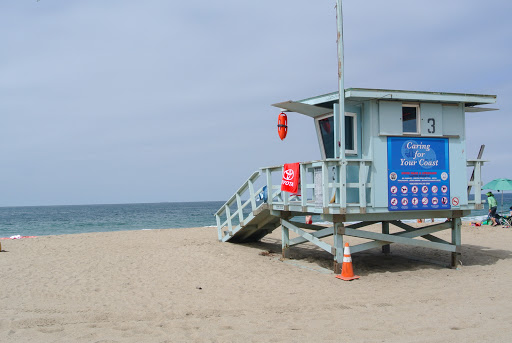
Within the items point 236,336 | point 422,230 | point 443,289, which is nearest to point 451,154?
point 422,230

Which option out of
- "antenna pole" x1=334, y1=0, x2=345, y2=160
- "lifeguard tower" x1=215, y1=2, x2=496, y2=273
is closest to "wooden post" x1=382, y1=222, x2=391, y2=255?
"lifeguard tower" x1=215, y1=2, x2=496, y2=273

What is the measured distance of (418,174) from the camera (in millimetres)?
10430

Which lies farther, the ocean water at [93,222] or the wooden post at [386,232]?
the ocean water at [93,222]

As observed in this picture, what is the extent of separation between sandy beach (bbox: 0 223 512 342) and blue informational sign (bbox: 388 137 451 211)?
5.71 ft

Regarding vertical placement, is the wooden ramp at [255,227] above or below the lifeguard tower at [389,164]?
below

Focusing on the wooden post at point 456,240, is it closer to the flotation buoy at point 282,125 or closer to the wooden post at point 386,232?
the wooden post at point 386,232

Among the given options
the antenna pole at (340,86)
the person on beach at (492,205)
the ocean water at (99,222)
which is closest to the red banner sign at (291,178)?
the antenna pole at (340,86)

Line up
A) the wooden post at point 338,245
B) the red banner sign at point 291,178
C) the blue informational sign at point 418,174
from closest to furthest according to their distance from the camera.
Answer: the wooden post at point 338,245 < the blue informational sign at point 418,174 < the red banner sign at point 291,178

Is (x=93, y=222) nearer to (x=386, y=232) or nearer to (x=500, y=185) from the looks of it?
(x=500, y=185)

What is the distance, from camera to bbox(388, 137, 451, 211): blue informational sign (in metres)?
10.2

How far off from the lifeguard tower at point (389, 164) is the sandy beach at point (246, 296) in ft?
4.37

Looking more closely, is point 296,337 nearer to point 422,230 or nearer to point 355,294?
point 355,294

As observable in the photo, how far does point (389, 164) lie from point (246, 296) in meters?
4.53

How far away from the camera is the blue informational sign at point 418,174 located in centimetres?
1023
